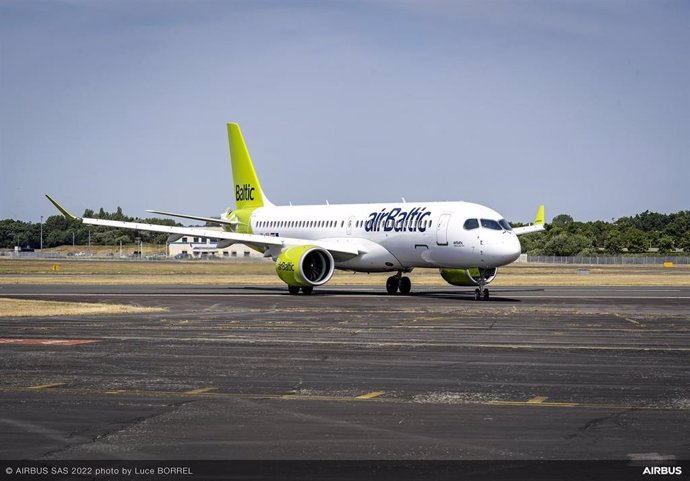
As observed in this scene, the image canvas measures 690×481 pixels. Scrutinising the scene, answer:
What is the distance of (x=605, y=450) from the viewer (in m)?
10.9

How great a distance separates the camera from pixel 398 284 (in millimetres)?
48562

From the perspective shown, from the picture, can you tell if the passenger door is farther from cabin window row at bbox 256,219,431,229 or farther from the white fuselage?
cabin window row at bbox 256,219,431,229

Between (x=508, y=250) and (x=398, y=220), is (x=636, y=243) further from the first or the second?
(x=508, y=250)

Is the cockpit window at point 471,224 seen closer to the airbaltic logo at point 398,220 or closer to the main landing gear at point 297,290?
the airbaltic logo at point 398,220

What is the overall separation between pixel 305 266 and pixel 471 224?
864 cm

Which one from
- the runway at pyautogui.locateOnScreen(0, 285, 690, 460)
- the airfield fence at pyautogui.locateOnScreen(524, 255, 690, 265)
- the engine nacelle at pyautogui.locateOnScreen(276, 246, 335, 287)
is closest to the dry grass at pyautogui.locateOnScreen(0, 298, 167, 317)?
the runway at pyautogui.locateOnScreen(0, 285, 690, 460)

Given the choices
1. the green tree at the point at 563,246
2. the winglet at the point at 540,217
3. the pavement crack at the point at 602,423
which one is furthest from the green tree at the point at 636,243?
the pavement crack at the point at 602,423

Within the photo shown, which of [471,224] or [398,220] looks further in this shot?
[398,220]

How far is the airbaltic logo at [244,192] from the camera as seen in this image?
59.4m

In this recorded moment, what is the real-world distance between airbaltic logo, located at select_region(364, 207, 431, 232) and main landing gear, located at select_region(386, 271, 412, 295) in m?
2.55

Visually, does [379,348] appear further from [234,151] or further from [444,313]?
[234,151]

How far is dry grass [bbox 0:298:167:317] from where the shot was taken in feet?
108

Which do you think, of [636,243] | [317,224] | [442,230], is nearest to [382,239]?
[442,230]
